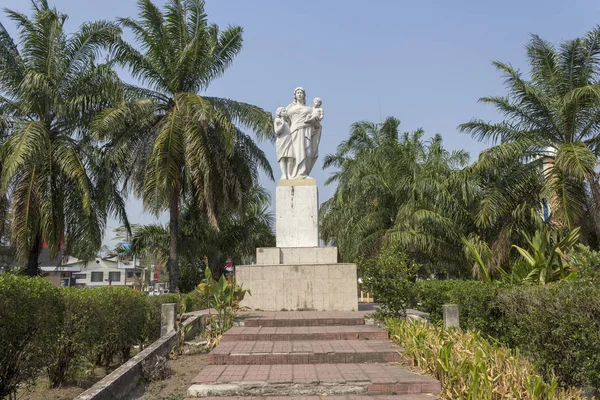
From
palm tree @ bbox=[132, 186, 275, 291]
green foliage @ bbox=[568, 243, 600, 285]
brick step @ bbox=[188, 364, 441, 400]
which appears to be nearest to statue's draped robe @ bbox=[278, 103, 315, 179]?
green foliage @ bbox=[568, 243, 600, 285]

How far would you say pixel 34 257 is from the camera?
13352mm

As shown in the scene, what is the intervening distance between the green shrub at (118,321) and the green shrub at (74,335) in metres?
0.21

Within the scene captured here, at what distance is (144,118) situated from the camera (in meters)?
15.2

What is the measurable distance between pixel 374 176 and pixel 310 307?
32.6 feet

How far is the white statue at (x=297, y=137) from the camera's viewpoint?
11.9m

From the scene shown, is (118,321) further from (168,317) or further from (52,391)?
(52,391)

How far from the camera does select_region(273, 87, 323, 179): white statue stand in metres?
11.9

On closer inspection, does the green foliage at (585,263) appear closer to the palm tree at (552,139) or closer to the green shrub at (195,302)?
the palm tree at (552,139)

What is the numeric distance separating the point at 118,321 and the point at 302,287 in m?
3.71

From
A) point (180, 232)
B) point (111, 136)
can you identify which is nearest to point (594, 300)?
point (111, 136)

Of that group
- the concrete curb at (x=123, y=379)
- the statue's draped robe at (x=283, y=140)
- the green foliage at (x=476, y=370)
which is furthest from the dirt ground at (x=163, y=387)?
the statue's draped robe at (x=283, y=140)

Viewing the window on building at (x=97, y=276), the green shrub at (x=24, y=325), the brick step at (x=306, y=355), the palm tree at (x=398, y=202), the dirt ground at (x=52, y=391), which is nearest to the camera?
the green shrub at (x=24, y=325)

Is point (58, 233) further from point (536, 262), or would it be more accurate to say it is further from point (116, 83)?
point (536, 262)

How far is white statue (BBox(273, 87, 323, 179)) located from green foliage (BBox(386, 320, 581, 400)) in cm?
648
